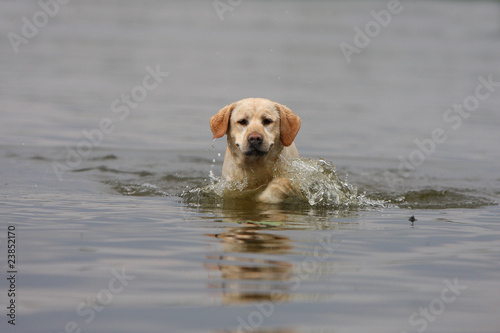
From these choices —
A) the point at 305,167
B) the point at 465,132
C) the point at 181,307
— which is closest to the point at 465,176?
the point at 305,167

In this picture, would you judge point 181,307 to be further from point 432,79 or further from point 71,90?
point 432,79

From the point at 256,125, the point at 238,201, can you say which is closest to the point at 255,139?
the point at 256,125

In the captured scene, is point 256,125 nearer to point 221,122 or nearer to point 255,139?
point 255,139

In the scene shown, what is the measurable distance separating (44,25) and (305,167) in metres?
30.5

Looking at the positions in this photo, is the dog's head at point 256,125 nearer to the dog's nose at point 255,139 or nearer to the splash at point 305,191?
the dog's nose at point 255,139

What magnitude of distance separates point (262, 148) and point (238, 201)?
2.76ft

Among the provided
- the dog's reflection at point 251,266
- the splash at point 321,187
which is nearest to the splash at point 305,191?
the splash at point 321,187

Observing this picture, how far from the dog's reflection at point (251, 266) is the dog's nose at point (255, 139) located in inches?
58.4

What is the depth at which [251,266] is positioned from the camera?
223 inches

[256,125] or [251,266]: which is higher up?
[256,125]

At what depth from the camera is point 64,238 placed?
652cm

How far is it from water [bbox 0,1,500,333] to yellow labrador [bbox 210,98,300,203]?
10.7 inches

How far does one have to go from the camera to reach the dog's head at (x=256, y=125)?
8.50 m

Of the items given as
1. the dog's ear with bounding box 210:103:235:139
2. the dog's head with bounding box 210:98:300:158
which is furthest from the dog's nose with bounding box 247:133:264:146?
the dog's ear with bounding box 210:103:235:139
